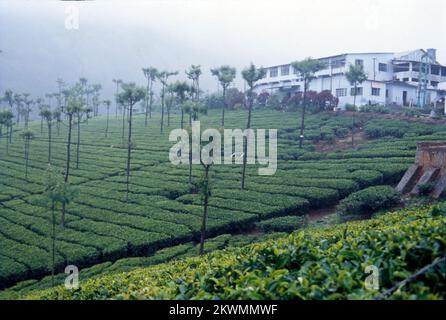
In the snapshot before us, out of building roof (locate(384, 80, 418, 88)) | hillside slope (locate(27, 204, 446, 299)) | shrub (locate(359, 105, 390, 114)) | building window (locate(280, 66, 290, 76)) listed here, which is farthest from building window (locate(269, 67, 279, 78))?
hillside slope (locate(27, 204, 446, 299))

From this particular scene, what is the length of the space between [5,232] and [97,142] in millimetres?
23151

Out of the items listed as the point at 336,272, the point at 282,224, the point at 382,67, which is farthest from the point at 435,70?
the point at 336,272

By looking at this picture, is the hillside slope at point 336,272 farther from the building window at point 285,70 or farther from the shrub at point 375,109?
the building window at point 285,70

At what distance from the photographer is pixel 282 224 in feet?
58.5

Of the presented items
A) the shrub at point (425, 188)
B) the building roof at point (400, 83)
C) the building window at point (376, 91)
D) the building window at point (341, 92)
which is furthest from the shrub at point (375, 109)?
the shrub at point (425, 188)

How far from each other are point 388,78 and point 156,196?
3674cm

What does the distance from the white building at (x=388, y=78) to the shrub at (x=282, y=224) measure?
31.5 m

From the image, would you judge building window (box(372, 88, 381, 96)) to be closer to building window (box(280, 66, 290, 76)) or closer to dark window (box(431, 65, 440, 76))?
dark window (box(431, 65, 440, 76))

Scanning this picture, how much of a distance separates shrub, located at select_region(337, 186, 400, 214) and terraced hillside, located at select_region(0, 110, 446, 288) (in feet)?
8.44

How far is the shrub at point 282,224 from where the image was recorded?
17.7 meters

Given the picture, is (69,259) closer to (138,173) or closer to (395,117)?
(138,173)

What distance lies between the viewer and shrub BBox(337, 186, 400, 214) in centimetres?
1725

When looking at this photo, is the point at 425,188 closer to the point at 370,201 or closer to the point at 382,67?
the point at 370,201
